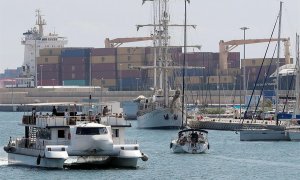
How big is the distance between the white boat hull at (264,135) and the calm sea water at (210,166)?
1.36 m

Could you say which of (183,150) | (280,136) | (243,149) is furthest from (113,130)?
(280,136)

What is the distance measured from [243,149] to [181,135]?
24.8ft

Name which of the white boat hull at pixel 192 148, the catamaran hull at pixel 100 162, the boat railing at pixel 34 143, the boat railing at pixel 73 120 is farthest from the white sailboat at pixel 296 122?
the boat railing at pixel 73 120

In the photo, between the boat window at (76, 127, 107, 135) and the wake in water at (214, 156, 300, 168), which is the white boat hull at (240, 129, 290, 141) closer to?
the wake in water at (214, 156, 300, 168)

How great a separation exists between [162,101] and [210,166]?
2433 inches

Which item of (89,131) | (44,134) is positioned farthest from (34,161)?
(89,131)

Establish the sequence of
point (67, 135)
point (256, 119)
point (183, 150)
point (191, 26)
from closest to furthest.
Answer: point (67, 135)
point (183, 150)
point (256, 119)
point (191, 26)

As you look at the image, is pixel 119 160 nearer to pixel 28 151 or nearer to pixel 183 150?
pixel 28 151

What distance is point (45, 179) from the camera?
57.3m

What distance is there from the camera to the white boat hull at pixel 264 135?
91812mm

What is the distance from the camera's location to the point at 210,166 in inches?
2665

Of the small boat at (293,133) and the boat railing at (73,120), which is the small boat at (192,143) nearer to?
the boat railing at (73,120)

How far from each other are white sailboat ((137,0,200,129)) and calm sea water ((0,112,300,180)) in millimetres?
31863

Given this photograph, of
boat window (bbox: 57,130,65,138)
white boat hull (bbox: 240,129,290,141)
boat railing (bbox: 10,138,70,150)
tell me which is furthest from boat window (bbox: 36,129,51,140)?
white boat hull (bbox: 240,129,290,141)
